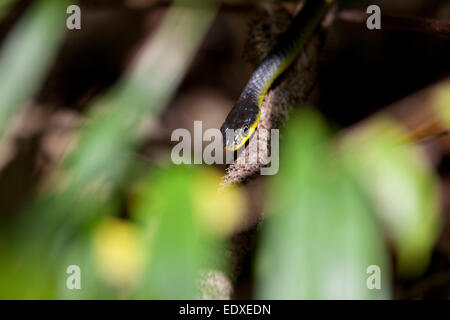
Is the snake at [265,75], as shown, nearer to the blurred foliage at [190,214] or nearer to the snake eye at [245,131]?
the snake eye at [245,131]

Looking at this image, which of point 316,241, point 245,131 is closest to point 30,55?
point 245,131

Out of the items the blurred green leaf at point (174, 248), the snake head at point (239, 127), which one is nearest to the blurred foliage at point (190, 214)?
the blurred green leaf at point (174, 248)

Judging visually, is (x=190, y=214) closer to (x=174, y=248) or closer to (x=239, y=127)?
(x=174, y=248)

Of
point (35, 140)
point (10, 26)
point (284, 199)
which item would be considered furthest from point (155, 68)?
point (10, 26)

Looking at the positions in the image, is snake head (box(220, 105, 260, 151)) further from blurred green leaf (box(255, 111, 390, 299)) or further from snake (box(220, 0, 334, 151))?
blurred green leaf (box(255, 111, 390, 299))

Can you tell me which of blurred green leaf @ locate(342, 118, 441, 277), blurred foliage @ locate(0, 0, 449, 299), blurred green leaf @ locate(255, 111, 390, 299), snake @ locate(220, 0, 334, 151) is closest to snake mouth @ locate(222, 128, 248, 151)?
snake @ locate(220, 0, 334, 151)
